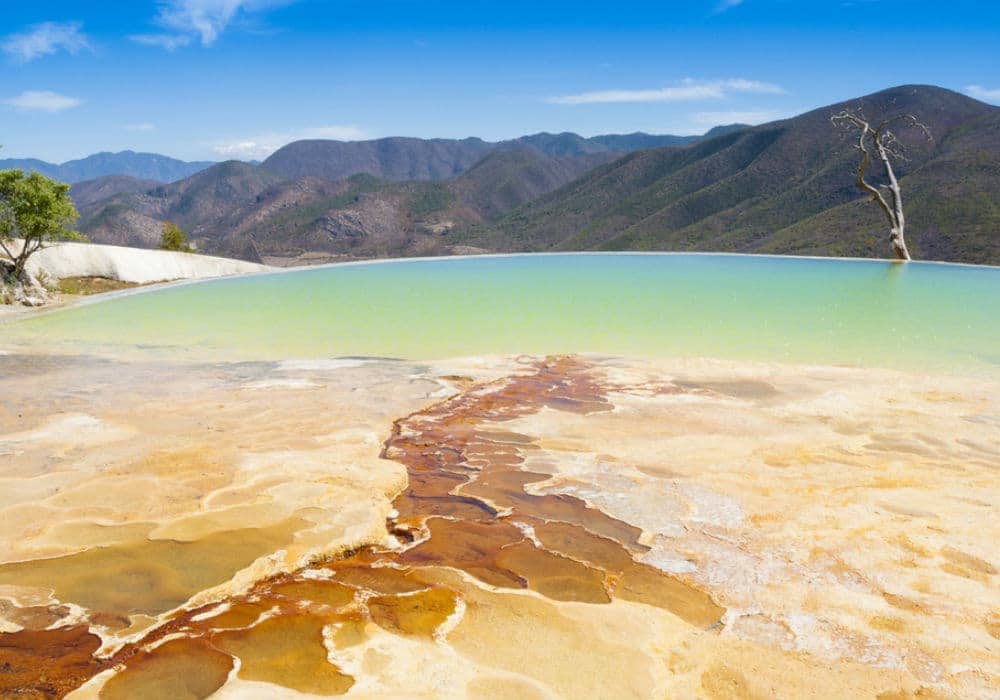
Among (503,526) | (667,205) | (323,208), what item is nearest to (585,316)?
(503,526)

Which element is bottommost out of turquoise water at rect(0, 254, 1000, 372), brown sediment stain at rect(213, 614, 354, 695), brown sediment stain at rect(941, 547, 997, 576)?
brown sediment stain at rect(213, 614, 354, 695)

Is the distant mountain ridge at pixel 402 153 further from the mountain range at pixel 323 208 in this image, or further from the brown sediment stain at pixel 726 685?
the brown sediment stain at pixel 726 685

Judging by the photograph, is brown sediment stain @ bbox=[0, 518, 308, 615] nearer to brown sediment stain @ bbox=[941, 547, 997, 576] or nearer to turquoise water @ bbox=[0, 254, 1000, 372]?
brown sediment stain @ bbox=[941, 547, 997, 576]

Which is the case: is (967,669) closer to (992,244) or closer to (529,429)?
(529,429)

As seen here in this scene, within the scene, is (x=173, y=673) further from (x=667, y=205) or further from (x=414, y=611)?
(x=667, y=205)

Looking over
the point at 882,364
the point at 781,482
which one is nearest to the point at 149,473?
the point at 781,482

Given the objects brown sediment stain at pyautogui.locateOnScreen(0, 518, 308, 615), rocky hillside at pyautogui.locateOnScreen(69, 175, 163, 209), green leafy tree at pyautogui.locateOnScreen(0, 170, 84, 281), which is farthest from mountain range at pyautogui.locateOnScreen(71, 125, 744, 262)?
brown sediment stain at pyautogui.locateOnScreen(0, 518, 308, 615)
